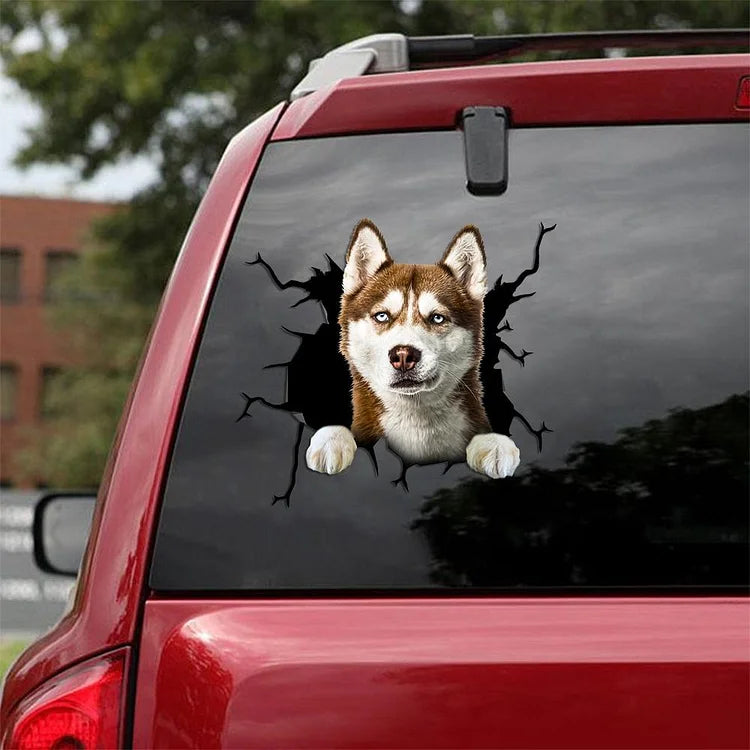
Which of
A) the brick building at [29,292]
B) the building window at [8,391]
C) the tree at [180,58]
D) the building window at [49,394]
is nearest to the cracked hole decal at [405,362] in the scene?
the tree at [180,58]

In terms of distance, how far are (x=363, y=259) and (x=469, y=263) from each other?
0.15 metres

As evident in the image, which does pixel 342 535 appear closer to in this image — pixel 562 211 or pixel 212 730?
pixel 212 730

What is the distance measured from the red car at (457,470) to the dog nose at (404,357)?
73 millimetres

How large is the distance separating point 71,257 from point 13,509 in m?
33.9

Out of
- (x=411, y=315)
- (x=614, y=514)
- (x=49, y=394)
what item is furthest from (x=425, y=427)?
(x=49, y=394)

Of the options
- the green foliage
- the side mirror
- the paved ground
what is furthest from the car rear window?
the paved ground

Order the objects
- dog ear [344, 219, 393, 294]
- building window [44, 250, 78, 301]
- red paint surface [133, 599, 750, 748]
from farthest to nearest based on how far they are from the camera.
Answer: building window [44, 250, 78, 301] → dog ear [344, 219, 393, 294] → red paint surface [133, 599, 750, 748]

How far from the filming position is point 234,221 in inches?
77.7

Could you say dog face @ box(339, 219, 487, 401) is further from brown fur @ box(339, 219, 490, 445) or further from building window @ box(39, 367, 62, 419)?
building window @ box(39, 367, 62, 419)

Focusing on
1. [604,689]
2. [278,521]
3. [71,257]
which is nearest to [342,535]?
[278,521]

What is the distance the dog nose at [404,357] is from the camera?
1917 mm

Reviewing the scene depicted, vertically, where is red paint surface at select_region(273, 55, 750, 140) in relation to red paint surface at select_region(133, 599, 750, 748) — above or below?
above

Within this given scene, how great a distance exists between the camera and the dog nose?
6.29ft

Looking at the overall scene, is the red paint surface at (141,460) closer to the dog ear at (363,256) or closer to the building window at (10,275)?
the dog ear at (363,256)
